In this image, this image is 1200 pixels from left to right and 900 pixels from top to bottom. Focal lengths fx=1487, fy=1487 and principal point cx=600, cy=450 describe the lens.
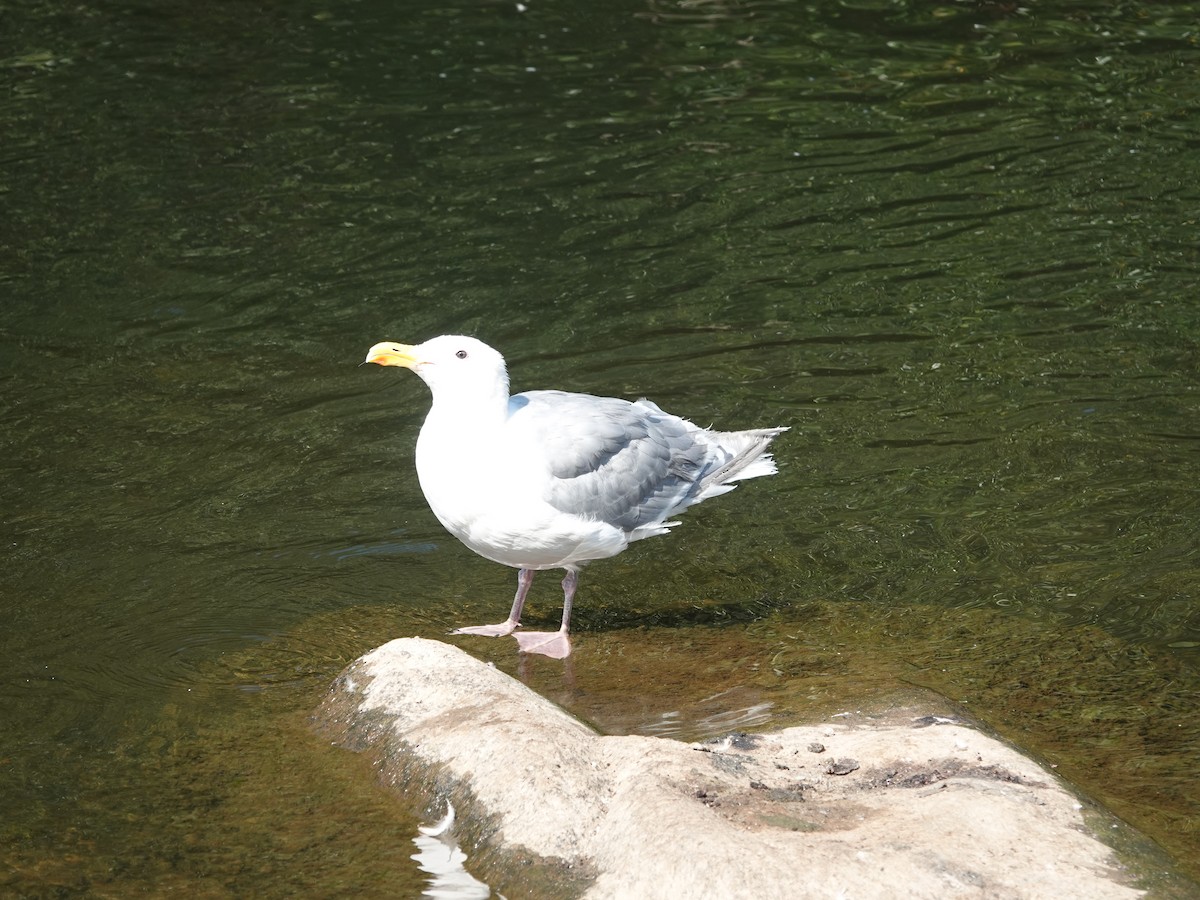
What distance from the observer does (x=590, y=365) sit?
404 inches

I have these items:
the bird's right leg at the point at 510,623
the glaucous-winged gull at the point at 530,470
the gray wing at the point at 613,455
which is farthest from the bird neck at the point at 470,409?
the bird's right leg at the point at 510,623

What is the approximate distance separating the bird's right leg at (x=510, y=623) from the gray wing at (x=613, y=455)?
0.58 meters

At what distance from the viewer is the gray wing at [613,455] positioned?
6719 mm

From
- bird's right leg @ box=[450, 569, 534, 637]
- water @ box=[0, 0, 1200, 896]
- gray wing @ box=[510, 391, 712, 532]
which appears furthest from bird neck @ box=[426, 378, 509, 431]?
water @ box=[0, 0, 1200, 896]

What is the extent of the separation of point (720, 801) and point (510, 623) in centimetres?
244

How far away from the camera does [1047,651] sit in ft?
22.3

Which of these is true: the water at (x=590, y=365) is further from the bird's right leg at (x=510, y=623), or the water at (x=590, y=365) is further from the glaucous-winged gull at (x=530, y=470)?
the glaucous-winged gull at (x=530, y=470)

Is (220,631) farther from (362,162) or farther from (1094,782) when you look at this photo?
(362,162)

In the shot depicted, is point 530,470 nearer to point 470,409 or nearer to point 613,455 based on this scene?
point 470,409

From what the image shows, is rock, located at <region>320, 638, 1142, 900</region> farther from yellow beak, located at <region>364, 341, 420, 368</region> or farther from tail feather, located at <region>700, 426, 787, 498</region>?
tail feather, located at <region>700, 426, 787, 498</region>

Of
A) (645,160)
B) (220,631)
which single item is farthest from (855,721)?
(645,160)

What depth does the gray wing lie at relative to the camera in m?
6.72

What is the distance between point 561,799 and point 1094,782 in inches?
81.5

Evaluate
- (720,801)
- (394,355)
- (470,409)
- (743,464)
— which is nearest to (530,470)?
(470,409)
